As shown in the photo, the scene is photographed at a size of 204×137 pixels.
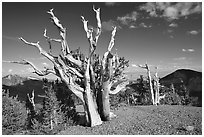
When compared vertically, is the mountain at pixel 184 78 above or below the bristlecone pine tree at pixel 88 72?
above

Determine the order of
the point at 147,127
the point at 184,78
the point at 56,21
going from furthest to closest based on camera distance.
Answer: the point at 184,78 → the point at 56,21 → the point at 147,127

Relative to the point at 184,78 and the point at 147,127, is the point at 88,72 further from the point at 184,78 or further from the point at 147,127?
the point at 184,78

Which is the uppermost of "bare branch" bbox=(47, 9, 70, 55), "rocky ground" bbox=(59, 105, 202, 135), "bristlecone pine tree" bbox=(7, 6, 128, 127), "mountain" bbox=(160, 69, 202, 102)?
"mountain" bbox=(160, 69, 202, 102)

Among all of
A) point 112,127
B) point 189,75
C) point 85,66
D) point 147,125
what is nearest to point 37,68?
point 85,66

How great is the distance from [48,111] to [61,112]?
7.41 feet

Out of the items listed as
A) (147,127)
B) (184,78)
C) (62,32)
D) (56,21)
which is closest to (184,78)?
(184,78)

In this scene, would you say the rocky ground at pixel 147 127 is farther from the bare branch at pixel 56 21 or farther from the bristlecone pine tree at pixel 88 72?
the bare branch at pixel 56 21

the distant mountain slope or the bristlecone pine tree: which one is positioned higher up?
the distant mountain slope

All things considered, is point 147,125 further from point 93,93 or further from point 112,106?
point 112,106

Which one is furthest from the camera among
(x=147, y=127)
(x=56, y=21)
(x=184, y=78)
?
(x=184, y=78)

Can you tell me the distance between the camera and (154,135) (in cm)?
→ 938

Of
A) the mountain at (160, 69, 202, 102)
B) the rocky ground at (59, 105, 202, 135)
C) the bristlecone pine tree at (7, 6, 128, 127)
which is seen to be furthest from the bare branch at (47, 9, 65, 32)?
the mountain at (160, 69, 202, 102)

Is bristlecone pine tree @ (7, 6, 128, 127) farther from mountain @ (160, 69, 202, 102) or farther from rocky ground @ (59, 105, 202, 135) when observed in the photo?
mountain @ (160, 69, 202, 102)

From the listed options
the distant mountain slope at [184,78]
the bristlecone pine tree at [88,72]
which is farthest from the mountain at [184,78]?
the bristlecone pine tree at [88,72]
